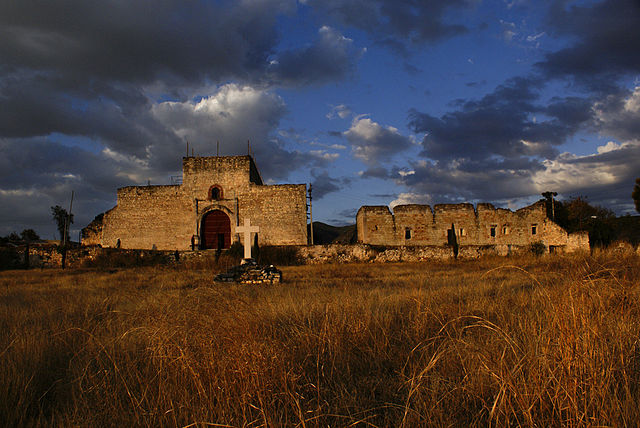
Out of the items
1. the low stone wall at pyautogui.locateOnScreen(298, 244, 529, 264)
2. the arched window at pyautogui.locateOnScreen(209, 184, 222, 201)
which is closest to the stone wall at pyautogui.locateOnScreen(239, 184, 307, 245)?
the arched window at pyautogui.locateOnScreen(209, 184, 222, 201)

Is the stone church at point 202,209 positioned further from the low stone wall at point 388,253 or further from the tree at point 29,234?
the tree at point 29,234

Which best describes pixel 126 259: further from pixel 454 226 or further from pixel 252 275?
pixel 454 226

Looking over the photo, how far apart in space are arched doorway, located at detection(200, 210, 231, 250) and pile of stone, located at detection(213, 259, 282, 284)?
52.4 feet

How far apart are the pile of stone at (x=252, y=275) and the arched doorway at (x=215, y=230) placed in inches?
628

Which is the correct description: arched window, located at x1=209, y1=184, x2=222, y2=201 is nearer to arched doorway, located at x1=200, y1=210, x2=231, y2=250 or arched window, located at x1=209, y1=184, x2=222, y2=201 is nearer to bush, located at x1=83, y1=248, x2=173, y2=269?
arched doorway, located at x1=200, y1=210, x2=231, y2=250

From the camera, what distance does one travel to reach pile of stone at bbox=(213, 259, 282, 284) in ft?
36.0

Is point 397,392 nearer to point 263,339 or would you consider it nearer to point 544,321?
point 263,339

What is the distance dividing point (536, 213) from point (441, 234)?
776 centimetres

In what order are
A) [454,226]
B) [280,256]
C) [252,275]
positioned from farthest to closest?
[454,226]
[280,256]
[252,275]

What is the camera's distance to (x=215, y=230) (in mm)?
27266

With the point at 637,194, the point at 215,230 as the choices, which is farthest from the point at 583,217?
the point at 215,230

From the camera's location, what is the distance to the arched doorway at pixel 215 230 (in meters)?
27.1

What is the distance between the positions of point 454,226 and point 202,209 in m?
19.0

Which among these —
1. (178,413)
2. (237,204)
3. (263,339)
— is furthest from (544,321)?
(237,204)
